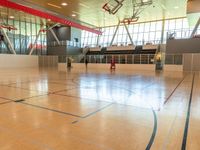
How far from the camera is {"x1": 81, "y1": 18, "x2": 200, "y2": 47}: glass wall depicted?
26594 mm

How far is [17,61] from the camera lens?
24016 mm

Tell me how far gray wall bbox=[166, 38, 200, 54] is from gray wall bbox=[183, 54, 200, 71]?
1077mm

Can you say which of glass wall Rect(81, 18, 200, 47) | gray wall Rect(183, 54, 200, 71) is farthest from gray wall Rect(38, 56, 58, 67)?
gray wall Rect(183, 54, 200, 71)

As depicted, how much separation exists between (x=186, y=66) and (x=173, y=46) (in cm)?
295

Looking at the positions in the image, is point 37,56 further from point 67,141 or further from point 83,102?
point 67,141

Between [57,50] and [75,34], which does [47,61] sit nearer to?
[57,50]

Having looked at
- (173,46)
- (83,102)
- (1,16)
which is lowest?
(83,102)

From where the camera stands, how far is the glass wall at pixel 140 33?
87.2ft

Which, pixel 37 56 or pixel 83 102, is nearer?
pixel 83 102

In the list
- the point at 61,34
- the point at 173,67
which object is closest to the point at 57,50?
the point at 61,34

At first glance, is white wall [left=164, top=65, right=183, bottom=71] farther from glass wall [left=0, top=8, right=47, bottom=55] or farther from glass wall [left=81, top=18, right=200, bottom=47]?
glass wall [left=0, top=8, right=47, bottom=55]

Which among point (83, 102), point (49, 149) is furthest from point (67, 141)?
point (83, 102)

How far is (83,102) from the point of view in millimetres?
4211

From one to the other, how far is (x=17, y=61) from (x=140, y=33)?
1943 centimetres
